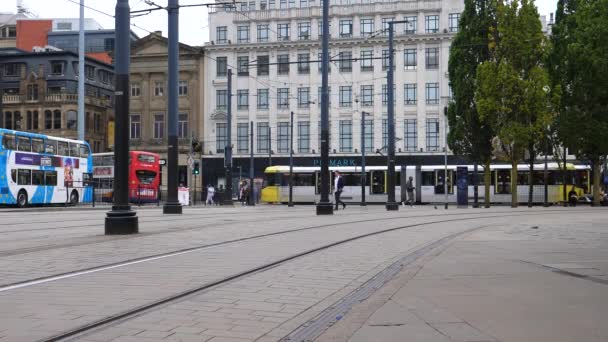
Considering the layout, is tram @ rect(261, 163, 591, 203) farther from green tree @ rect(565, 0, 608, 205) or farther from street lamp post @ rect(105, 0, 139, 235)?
street lamp post @ rect(105, 0, 139, 235)

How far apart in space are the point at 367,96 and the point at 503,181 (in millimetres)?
19221

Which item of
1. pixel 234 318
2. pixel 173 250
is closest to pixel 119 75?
pixel 173 250

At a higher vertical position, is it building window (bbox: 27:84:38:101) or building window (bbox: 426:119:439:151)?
building window (bbox: 27:84:38:101)

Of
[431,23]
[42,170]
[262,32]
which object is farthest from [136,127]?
[42,170]

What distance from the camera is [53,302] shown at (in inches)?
258

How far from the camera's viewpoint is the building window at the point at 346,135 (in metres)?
64.1

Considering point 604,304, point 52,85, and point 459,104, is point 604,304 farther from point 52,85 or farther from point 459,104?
point 52,85

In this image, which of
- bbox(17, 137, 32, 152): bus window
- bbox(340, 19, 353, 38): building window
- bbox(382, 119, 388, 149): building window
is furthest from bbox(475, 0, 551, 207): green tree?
bbox(17, 137, 32, 152): bus window

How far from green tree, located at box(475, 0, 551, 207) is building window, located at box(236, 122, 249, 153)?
1152 inches

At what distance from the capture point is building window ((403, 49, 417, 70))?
62.8 metres

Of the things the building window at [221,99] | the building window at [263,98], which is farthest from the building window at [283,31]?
the building window at [221,99]

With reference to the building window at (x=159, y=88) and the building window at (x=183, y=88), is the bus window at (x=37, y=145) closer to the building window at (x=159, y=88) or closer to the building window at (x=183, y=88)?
the building window at (x=183, y=88)

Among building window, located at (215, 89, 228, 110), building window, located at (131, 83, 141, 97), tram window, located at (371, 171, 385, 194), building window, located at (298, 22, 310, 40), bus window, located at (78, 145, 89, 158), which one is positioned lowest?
tram window, located at (371, 171, 385, 194)

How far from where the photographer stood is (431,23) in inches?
2443
